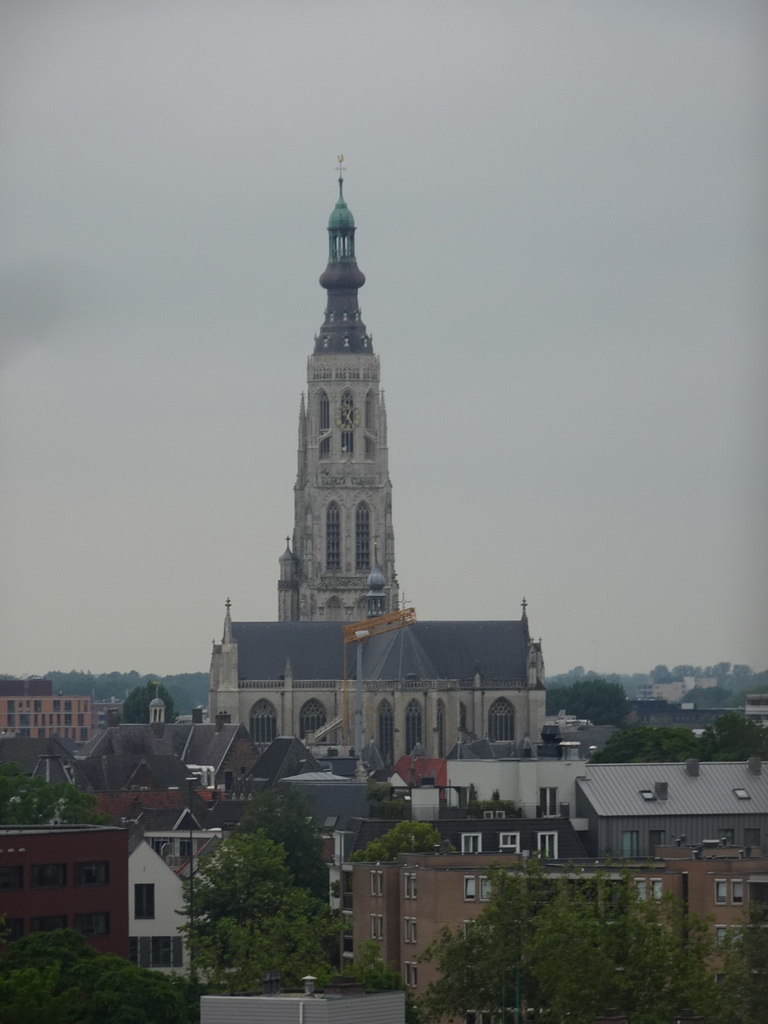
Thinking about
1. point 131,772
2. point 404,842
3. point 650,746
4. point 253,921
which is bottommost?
point 253,921

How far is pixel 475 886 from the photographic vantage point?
266ft

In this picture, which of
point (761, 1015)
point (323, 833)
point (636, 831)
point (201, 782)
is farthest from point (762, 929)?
point (201, 782)

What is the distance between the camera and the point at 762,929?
66375mm

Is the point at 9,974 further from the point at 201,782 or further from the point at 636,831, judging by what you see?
the point at 201,782

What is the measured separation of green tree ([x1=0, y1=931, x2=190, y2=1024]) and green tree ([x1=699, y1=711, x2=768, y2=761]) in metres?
25.0

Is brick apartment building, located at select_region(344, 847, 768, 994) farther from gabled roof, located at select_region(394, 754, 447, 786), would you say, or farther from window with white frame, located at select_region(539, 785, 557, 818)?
gabled roof, located at select_region(394, 754, 447, 786)

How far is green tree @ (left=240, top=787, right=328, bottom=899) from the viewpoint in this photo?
105 metres

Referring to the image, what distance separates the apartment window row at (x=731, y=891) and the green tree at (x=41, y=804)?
38768 mm

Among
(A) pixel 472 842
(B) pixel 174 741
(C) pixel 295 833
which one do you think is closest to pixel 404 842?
(A) pixel 472 842

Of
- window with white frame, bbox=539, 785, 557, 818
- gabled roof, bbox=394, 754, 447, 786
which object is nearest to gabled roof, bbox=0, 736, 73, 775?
gabled roof, bbox=394, 754, 447, 786

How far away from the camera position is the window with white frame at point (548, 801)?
93.3 meters

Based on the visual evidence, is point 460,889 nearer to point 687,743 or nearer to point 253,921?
point 253,921

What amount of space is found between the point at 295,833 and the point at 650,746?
43867 mm

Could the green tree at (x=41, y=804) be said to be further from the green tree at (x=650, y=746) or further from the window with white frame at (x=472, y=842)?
the green tree at (x=650, y=746)
